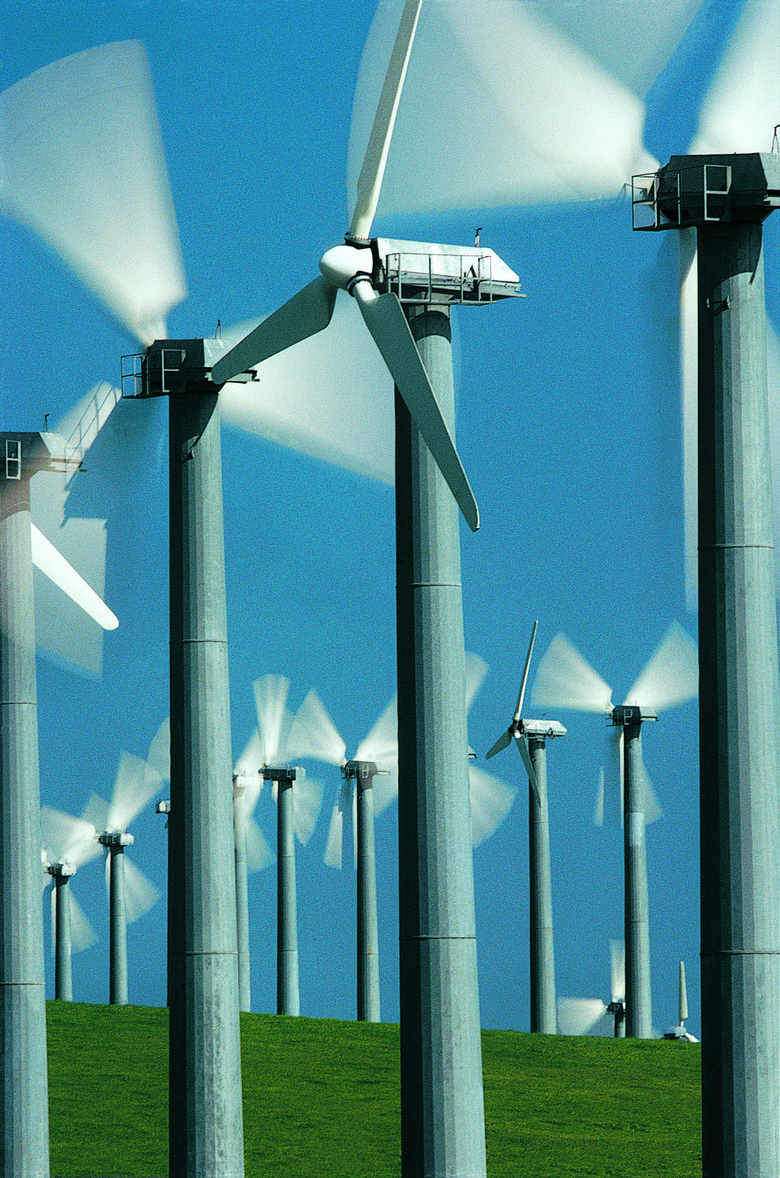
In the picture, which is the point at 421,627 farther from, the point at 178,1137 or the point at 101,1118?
the point at 101,1118

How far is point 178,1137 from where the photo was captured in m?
39.1

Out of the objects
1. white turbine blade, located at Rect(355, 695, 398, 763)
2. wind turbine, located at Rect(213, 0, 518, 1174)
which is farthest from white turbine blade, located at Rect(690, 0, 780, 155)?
white turbine blade, located at Rect(355, 695, 398, 763)

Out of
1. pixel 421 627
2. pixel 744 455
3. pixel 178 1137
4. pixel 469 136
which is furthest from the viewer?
pixel 178 1137

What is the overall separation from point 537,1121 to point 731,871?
1477 inches

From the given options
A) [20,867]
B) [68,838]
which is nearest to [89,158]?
[20,867]

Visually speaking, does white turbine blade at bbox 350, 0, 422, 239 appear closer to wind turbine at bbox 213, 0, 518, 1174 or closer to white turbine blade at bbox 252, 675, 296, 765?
wind turbine at bbox 213, 0, 518, 1174

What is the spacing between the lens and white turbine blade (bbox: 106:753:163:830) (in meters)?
109

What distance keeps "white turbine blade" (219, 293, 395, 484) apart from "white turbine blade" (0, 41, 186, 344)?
12.8 ft

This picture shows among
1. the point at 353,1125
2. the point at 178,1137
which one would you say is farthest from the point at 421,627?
the point at 353,1125

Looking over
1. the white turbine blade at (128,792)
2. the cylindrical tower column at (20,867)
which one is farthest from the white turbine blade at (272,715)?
the cylindrical tower column at (20,867)

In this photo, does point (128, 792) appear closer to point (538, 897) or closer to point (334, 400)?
point (538, 897)

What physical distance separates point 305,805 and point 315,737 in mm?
7394

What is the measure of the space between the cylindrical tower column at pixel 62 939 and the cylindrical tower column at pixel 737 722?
353 feet

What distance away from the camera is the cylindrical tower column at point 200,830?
38875mm
